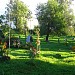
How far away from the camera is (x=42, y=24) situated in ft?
257

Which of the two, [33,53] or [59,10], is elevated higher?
[59,10]

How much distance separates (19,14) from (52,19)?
9.55m

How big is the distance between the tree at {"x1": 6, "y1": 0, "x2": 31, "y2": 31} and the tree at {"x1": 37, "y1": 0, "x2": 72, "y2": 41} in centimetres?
480

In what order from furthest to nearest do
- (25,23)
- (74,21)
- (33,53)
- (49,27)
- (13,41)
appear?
(74,21) → (25,23) → (49,27) → (13,41) → (33,53)

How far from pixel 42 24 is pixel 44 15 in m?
2.53

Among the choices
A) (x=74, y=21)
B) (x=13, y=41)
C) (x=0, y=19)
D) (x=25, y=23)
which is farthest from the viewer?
(x=74, y=21)

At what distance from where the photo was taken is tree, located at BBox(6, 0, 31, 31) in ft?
257

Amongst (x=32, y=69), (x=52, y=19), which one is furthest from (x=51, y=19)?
(x=32, y=69)

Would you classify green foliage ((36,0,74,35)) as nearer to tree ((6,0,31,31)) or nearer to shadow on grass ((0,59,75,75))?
tree ((6,0,31,31))

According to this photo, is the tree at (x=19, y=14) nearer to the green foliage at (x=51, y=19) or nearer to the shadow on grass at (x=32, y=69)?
the green foliage at (x=51, y=19)

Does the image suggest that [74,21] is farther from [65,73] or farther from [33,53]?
[65,73]

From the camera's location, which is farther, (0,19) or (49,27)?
Result: (49,27)

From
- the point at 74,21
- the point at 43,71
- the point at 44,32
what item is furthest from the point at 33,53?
the point at 74,21

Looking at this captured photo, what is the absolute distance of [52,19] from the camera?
251 ft
